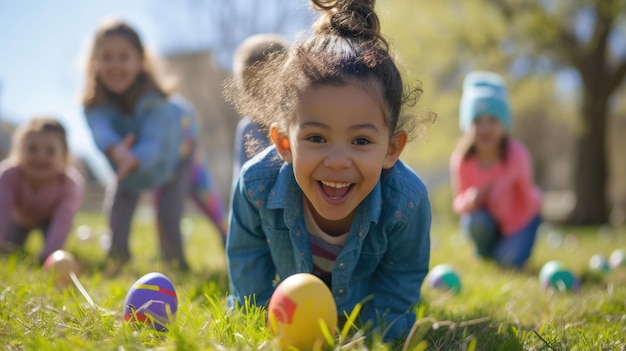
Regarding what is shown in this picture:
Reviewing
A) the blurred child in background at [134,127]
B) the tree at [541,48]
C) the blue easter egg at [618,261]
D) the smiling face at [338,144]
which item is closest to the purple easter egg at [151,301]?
the smiling face at [338,144]

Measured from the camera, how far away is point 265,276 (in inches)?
106

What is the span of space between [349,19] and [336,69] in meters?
0.31

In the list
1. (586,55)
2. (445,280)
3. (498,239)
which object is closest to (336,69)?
(445,280)

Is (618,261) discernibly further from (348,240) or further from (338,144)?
(338,144)

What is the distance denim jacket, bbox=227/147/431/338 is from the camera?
8.18 feet

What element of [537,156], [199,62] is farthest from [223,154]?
[537,156]

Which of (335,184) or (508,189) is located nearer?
(335,184)

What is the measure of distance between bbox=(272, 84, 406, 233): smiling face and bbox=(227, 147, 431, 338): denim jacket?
207 mm

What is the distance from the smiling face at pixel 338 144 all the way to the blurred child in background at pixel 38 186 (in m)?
2.79

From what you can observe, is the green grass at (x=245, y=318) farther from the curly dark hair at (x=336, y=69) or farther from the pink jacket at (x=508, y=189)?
the pink jacket at (x=508, y=189)

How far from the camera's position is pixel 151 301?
212 cm

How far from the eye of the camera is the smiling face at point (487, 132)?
17.1ft

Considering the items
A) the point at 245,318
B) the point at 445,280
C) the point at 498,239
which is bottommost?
the point at 498,239

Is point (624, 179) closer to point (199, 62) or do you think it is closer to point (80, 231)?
point (199, 62)
